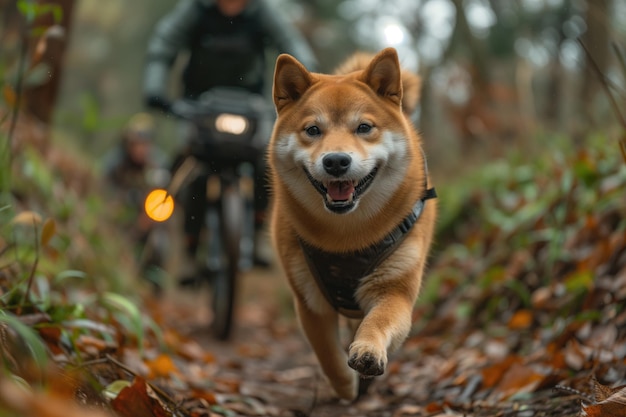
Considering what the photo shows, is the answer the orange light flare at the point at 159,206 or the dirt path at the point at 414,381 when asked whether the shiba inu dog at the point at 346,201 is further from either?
the orange light flare at the point at 159,206

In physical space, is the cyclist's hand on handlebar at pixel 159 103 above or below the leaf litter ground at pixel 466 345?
above

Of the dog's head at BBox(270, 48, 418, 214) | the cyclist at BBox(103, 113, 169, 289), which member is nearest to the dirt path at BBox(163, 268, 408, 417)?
the dog's head at BBox(270, 48, 418, 214)

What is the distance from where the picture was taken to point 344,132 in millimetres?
2912

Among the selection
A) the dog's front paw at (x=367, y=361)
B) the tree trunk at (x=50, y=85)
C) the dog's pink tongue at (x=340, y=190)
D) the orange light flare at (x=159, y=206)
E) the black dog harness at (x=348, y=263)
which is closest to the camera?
the dog's front paw at (x=367, y=361)

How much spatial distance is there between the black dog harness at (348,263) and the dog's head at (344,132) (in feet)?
0.54

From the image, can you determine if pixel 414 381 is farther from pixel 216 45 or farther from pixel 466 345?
pixel 216 45

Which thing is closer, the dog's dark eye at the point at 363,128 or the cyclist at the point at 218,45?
the dog's dark eye at the point at 363,128

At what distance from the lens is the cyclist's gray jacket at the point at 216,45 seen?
15.2 feet

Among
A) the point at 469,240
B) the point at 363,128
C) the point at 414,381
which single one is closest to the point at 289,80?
the point at 363,128

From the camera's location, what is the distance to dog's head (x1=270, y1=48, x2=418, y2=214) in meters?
2.80

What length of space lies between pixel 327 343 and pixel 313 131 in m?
0.99

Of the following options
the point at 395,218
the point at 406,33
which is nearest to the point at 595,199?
the point at 395,218

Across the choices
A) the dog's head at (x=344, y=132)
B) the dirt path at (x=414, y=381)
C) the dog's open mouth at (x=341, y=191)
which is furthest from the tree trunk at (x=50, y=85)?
the dog's open mouth at (x=341, y=191)

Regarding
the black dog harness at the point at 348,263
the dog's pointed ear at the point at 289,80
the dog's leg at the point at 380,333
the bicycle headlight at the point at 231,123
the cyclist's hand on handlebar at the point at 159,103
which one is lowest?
the dog's leg at the point at 380,333
